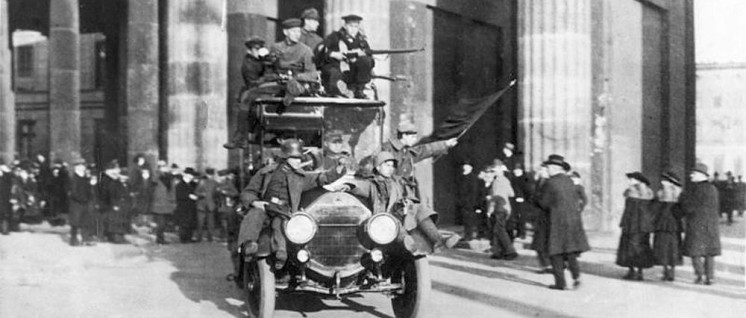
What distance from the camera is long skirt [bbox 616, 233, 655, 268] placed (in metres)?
11.6

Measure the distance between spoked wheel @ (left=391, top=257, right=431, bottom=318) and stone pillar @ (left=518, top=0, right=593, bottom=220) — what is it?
8.76m

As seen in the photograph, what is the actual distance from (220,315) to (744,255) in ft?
33.4

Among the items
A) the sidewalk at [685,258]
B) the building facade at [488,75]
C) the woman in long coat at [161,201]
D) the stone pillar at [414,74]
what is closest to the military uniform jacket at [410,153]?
the sidewalk at [685,258]

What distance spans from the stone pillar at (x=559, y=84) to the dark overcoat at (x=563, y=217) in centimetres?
576

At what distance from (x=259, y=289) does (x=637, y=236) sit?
5.88 meters

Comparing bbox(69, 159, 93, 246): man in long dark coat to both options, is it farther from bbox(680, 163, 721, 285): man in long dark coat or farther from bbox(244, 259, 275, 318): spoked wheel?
bbox(680, 163, 721, 285): man in long dark coat

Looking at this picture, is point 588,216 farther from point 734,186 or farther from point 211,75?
point 734,186

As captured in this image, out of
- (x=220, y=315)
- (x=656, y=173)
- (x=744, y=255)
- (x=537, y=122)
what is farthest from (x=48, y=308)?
(x=656, y=173)

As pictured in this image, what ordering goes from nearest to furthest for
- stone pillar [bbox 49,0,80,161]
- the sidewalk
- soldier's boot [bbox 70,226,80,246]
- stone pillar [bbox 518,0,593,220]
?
1. the sidewalk
2. stone pillar [bbox 518,0,593,220]
3. soldier's boot [bbox 70,226,80,246]
4. stone pillar [bbox 49,0,80,161]

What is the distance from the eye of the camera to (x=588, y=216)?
666 inches

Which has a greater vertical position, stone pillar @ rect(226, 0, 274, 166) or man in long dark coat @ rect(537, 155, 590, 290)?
stone pillar @ rect(226, 0, 274, 166)

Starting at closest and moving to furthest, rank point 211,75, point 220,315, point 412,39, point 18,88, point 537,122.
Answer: point 220,315
point 537,122
point 412,39
point 211,75
point 18,88

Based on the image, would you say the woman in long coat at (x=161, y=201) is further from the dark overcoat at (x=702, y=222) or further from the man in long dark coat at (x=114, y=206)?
the dark overcoat at (x=702, y=222)

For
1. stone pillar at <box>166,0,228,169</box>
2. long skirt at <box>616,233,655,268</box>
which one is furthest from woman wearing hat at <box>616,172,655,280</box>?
stone pillar at <box>166,0,228,169</box>
